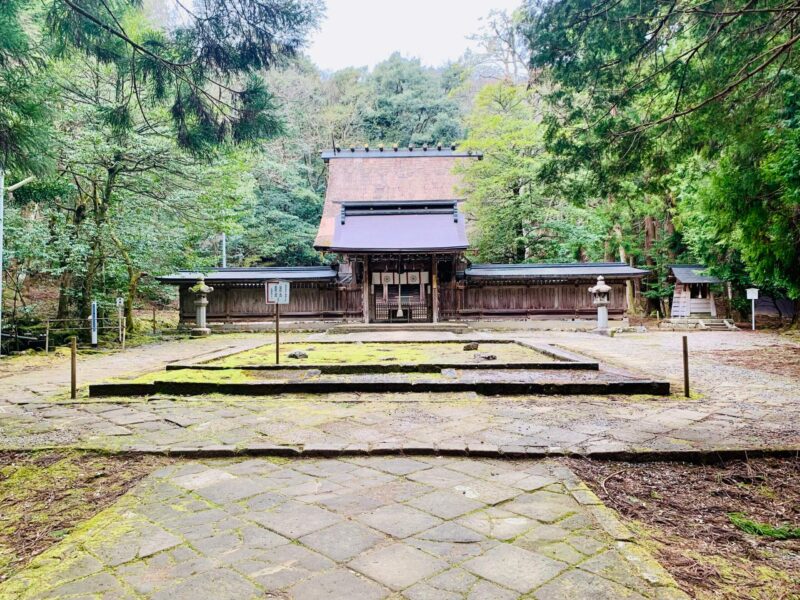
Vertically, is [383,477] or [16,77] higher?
[16,77]

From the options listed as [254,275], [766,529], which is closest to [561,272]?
[254,275]

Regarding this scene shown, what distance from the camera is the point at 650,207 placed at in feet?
62.0

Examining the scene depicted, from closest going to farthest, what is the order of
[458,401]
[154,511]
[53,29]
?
[154,511], [53,29], [458,401]

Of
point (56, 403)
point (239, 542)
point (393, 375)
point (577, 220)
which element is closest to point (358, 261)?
point (577, 220)

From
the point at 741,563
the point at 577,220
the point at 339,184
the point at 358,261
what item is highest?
the point at 339,184

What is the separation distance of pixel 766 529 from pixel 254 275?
17190mm

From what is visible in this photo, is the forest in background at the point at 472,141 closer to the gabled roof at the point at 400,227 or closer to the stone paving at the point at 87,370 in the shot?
the gabled roof at the point at 400,227

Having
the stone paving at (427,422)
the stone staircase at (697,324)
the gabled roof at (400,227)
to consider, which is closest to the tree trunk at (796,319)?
the stone staircase at (697,324)

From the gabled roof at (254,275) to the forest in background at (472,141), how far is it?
A: 49.0 inches

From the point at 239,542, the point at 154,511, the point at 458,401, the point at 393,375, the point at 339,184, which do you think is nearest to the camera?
the point at 239,542

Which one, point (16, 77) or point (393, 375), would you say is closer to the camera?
point (16, 77)

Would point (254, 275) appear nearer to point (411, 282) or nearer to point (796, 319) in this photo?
point (411, 282)

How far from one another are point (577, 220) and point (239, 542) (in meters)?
19.6

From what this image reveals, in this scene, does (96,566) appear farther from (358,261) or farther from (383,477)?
(358,261)
